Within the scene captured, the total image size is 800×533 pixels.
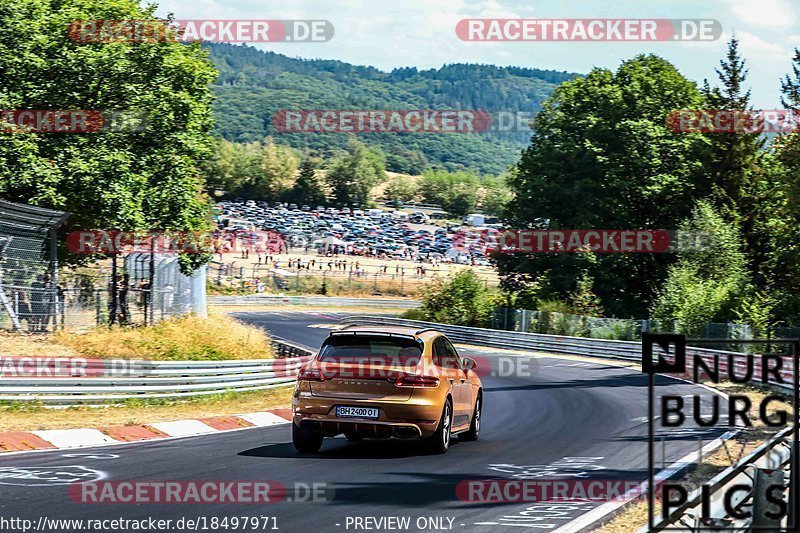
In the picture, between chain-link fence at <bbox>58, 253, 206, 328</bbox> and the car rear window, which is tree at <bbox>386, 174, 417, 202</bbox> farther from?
the car rear window

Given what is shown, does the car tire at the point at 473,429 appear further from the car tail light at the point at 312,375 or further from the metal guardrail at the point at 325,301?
the metal guardrail at the point at 325,301

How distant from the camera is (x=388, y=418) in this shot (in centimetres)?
1315

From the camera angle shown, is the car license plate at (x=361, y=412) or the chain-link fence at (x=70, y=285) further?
the chain-link fence at (x=70, y=285)

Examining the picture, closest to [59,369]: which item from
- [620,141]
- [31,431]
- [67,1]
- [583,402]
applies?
[31,431]

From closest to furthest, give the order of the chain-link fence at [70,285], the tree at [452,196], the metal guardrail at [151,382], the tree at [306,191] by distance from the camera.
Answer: the metal guardrail at [151,382] → the chain-link fence at [70,285] → the tree at [306,191] → the tree at [452,196]

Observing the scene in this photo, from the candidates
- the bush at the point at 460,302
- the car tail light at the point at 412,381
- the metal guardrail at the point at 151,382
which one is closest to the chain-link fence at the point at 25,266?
the metal guardrail at the point at 151,382

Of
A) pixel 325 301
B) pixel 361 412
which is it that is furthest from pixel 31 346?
pixel 325 301

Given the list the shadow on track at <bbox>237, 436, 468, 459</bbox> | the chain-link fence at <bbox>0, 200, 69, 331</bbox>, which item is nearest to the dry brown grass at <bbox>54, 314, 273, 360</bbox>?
the chain-link fence at <bbox>0, 200, 69, 331</bbox>

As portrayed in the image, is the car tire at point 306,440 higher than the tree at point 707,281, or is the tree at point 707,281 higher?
the tree at point 707,281

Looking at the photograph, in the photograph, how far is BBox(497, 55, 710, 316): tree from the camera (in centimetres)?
5578

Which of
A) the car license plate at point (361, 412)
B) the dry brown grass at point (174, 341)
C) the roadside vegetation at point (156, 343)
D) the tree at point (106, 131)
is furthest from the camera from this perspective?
the tree at point (106, 131)

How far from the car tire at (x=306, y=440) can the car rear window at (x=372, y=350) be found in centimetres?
110

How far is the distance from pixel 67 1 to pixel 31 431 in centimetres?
2022

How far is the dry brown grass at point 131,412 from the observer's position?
16844mm
